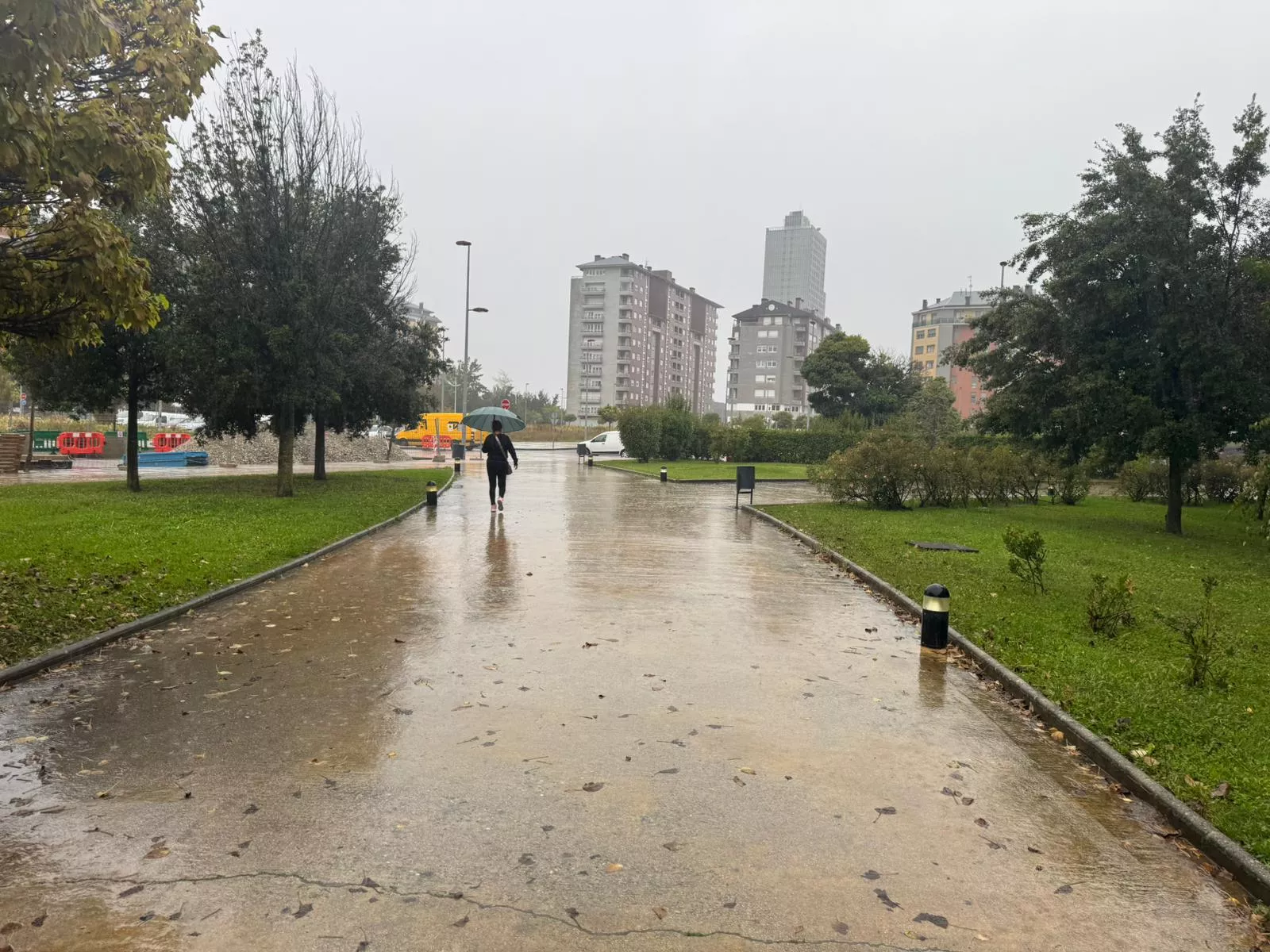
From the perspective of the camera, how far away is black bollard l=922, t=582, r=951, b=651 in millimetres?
7453

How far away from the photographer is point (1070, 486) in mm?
24344

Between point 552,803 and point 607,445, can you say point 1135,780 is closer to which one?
point 552,803

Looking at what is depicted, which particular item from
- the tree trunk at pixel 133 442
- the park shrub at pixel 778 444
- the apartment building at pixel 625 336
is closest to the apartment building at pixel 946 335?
the apartment building at pixel 625 336

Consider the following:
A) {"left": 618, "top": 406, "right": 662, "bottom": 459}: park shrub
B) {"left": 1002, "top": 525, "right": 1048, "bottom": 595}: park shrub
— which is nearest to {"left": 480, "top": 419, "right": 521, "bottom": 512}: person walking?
{"left": 1002, "top": 525, "right": 1048, "bottom": 595}: park shrub

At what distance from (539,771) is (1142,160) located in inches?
742

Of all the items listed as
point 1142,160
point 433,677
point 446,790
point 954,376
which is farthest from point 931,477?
point 954,376

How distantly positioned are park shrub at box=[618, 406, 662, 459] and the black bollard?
36.5m

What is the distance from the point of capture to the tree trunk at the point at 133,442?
2047cm

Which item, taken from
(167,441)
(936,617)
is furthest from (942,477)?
(167,441)

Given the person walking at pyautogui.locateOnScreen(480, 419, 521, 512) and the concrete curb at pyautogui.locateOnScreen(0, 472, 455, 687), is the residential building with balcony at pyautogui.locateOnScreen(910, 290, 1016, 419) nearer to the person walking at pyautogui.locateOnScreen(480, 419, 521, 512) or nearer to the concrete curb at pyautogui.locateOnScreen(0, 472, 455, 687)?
the person walking at pyautogui.locateOnScreen(480, 419, 521, 512)

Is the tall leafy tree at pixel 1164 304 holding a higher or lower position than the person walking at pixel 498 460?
higher

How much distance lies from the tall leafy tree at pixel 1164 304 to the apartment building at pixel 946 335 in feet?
326

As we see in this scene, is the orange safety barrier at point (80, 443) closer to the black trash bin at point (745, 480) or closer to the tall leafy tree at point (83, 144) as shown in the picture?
the black trash bin at point (745, 480)

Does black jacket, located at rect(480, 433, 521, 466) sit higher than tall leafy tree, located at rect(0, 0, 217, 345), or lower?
lower
